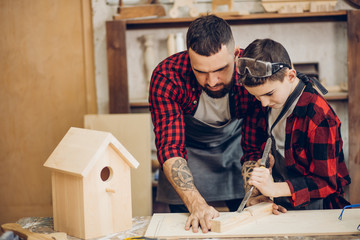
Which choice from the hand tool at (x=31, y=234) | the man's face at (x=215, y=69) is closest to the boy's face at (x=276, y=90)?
the man's face at (x=215, y=69)

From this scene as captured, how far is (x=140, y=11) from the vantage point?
2.96m

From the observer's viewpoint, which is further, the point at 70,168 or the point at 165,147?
the point at 165,147

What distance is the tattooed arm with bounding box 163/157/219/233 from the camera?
1.55 metres

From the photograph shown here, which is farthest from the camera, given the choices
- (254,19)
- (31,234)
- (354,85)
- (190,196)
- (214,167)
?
(254,19)

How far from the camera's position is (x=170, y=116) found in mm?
1950

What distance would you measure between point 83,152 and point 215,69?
686 millimetres

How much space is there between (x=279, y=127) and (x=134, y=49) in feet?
5.92

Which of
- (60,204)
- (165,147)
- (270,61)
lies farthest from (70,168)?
(270,61)

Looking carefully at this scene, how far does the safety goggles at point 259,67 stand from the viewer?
63.9 inches

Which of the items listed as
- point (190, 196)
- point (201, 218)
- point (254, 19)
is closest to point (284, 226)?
point (201, 218)

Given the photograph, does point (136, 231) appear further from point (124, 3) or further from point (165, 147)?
point (124, 3)

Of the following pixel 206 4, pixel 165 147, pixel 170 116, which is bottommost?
pixel 165 147

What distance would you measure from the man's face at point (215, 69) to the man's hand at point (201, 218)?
1.91 ft

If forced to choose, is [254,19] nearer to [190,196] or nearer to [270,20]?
[270,20]
